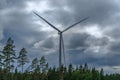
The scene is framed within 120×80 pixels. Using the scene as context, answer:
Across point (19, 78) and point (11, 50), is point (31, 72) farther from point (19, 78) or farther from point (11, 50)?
point (11, 50)

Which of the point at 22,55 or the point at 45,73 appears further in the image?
the point at 45,73

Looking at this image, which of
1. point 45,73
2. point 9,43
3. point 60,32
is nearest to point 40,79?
point 45,73

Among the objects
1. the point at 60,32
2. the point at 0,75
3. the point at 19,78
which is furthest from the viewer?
the point at 19,78

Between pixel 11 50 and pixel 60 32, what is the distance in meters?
69.9

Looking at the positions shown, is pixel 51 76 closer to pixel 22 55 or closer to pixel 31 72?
pixel 31 72

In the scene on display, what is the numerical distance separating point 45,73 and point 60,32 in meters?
132

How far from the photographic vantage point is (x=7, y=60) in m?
129

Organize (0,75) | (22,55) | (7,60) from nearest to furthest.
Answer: (7,60), (0,75), (22,55)

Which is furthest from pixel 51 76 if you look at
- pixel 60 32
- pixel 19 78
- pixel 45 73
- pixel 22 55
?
pixel 60 32

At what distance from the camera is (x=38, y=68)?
188 m

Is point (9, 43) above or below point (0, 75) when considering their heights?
above

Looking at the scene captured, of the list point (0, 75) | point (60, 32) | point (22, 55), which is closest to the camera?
point (60, 32)

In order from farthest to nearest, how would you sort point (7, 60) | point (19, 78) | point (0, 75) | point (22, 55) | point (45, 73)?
point (45, 73)
point (19, 78)
point (22, 55)
point (0, 75)
point (7, 60)

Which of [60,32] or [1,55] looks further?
[1,55]
